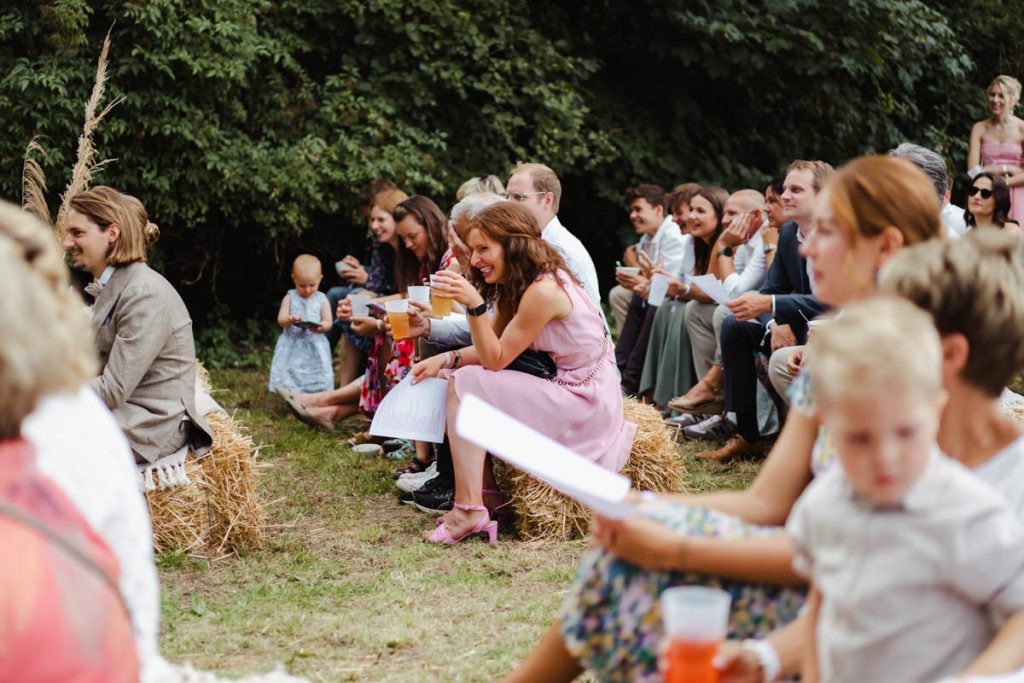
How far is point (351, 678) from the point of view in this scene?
341 centimetres

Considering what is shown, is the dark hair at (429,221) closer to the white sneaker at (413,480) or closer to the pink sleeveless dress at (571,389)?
the white sneaker at (413,480)

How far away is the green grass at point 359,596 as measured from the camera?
3580 millimetres

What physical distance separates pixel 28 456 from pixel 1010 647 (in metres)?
1.57

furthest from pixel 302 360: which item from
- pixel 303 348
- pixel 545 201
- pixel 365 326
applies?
pixel 545 201

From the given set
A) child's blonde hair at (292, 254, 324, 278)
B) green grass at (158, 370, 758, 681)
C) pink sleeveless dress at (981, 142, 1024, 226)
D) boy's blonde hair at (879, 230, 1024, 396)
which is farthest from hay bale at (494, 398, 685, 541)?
pink sleeveless dress at (981, 142, 1024, 226)

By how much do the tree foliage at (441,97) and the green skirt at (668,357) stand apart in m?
2.98

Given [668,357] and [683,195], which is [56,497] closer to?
[668,357]

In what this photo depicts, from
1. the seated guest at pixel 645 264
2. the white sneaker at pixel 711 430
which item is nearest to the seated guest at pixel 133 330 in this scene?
the white sneaker at pixel 711 430

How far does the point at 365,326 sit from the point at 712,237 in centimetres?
246

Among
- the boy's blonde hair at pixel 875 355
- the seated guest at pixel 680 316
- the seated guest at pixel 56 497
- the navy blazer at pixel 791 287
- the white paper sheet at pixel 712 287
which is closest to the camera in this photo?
the seated guest at pixel 56 497

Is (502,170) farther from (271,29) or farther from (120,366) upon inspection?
(120,366)

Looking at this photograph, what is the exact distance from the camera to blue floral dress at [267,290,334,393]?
8188mm

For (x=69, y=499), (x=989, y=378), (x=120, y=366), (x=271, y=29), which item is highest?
(x=271, y=29)

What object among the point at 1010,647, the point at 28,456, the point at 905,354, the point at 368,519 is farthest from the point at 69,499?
the point at 368,519
